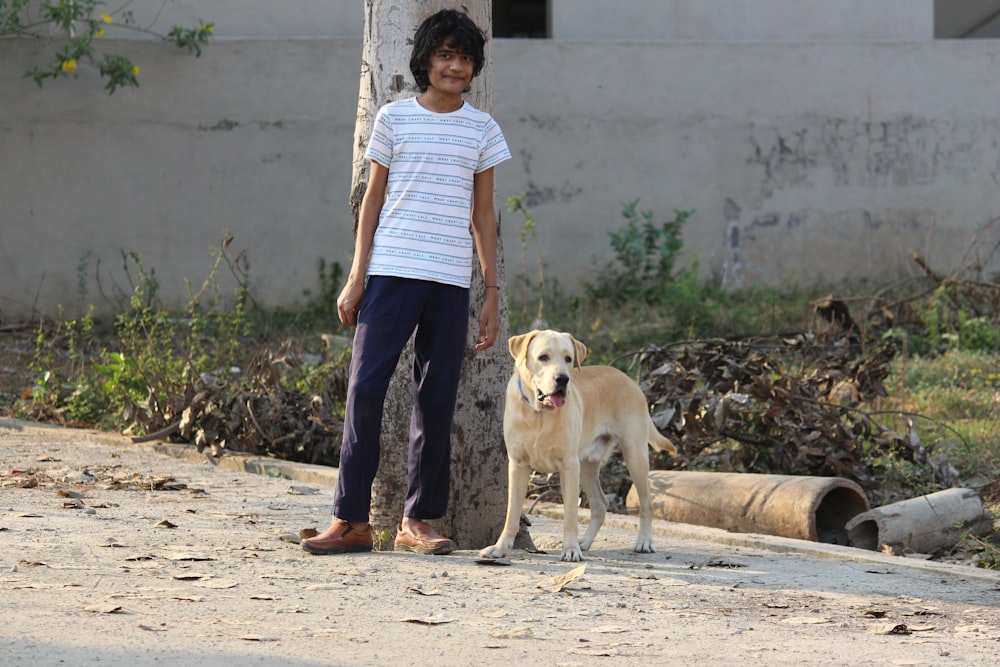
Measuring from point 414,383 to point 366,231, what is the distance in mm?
648

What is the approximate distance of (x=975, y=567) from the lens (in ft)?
18.5

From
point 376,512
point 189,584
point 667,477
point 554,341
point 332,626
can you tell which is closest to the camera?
point 332,626

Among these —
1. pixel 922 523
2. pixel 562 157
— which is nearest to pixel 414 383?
pixel 922 523

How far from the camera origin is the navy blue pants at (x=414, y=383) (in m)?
4.82

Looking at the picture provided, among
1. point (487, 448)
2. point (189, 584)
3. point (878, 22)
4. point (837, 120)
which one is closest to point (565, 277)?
point (837, 120)

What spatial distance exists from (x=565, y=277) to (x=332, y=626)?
9033 mm

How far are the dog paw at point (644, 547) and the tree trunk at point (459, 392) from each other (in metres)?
0.65

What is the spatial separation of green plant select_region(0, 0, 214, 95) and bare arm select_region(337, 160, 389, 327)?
739cm

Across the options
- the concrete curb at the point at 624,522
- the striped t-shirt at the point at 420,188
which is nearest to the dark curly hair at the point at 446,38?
the striped t-shirt at the point at 420,188

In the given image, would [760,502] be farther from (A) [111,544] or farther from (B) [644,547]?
(A) [111,544]

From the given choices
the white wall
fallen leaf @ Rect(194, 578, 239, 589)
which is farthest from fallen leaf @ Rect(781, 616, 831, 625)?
the white wall

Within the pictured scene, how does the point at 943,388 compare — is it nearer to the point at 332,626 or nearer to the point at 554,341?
the point at 554,341

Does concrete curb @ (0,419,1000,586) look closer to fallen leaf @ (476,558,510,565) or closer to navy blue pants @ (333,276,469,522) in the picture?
fallen leaf @ (476,558,510,565)

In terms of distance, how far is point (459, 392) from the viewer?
5.41 m
